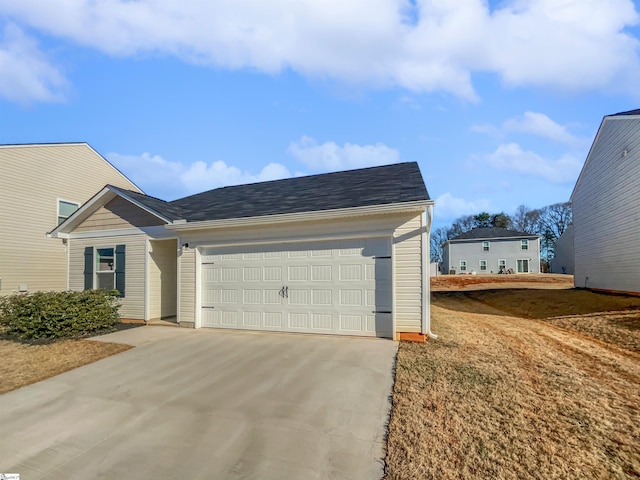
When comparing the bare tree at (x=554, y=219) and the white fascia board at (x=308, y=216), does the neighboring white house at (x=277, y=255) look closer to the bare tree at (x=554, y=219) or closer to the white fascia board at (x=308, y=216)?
the white fascia board at (x=308, y=216)

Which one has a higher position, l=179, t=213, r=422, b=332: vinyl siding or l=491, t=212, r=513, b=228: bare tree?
l=491, t=212, r=513, b=228: bare tree

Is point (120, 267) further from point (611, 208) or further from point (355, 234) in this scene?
point (611, 208)

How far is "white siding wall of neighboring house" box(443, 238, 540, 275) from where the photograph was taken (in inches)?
1401

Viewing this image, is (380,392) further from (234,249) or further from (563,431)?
(234,249)

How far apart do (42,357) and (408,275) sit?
24.1ft

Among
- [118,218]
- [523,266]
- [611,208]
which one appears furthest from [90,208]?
[523,266]

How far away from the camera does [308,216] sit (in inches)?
287

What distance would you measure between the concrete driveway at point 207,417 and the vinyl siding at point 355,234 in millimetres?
1384

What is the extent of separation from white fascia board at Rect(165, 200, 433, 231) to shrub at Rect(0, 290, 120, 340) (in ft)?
9.00

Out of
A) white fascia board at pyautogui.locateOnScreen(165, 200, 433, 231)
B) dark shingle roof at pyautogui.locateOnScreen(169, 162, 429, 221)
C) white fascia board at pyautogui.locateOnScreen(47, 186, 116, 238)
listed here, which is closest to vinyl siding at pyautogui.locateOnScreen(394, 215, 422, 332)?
white fascia board at pyautogui.locateOnScreen(165, 200, 433, 231)

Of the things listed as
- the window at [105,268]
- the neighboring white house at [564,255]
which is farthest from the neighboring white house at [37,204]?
the neighboring white house at [564,255]

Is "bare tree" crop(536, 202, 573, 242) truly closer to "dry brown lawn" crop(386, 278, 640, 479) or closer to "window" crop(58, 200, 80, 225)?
"dry brown lawn" crop(386, 278, 640, 479)

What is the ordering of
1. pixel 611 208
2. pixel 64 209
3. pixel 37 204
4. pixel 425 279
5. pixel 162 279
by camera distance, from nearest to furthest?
pixel 425 279 < pixel 162 279 < pixel 37 204 < pixel 64 209 < pixel 611 208

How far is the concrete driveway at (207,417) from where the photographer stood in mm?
2887
